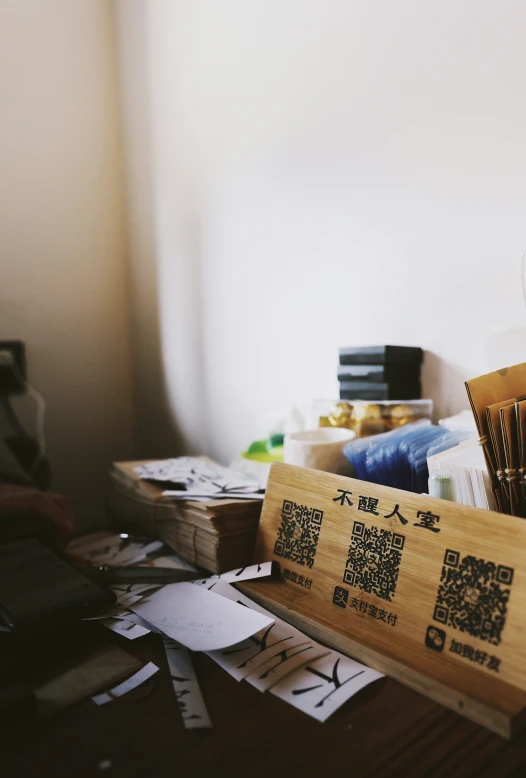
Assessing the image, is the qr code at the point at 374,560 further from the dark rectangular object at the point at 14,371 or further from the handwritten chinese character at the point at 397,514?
the dark rectangular object at the point at 14,371

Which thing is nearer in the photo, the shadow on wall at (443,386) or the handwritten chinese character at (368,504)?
the handwritten chinese character at (368,504)

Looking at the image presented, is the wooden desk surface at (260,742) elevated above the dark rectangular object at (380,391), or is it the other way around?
the dark rectangular object at (380,391)

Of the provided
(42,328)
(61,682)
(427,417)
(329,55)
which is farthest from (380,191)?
(42,328)

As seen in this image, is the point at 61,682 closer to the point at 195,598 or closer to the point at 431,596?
the point at 195,598

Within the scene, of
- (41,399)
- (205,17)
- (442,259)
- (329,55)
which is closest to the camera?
(442,259)

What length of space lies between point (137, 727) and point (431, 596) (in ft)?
0.94

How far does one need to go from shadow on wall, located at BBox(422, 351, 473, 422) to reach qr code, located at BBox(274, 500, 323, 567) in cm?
34

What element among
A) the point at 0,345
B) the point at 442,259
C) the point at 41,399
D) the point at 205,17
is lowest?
the point at 41,399

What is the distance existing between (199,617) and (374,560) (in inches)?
8.0

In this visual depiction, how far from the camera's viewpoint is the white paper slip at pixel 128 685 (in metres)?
0.51

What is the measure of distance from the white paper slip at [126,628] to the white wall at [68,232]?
1042 mm

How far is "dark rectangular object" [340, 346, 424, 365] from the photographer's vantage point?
888mm

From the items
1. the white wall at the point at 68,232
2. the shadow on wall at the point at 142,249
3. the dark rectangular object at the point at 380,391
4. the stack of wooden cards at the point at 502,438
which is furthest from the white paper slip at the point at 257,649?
the white wall at the point at 68,232

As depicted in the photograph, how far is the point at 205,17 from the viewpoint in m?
1.30
